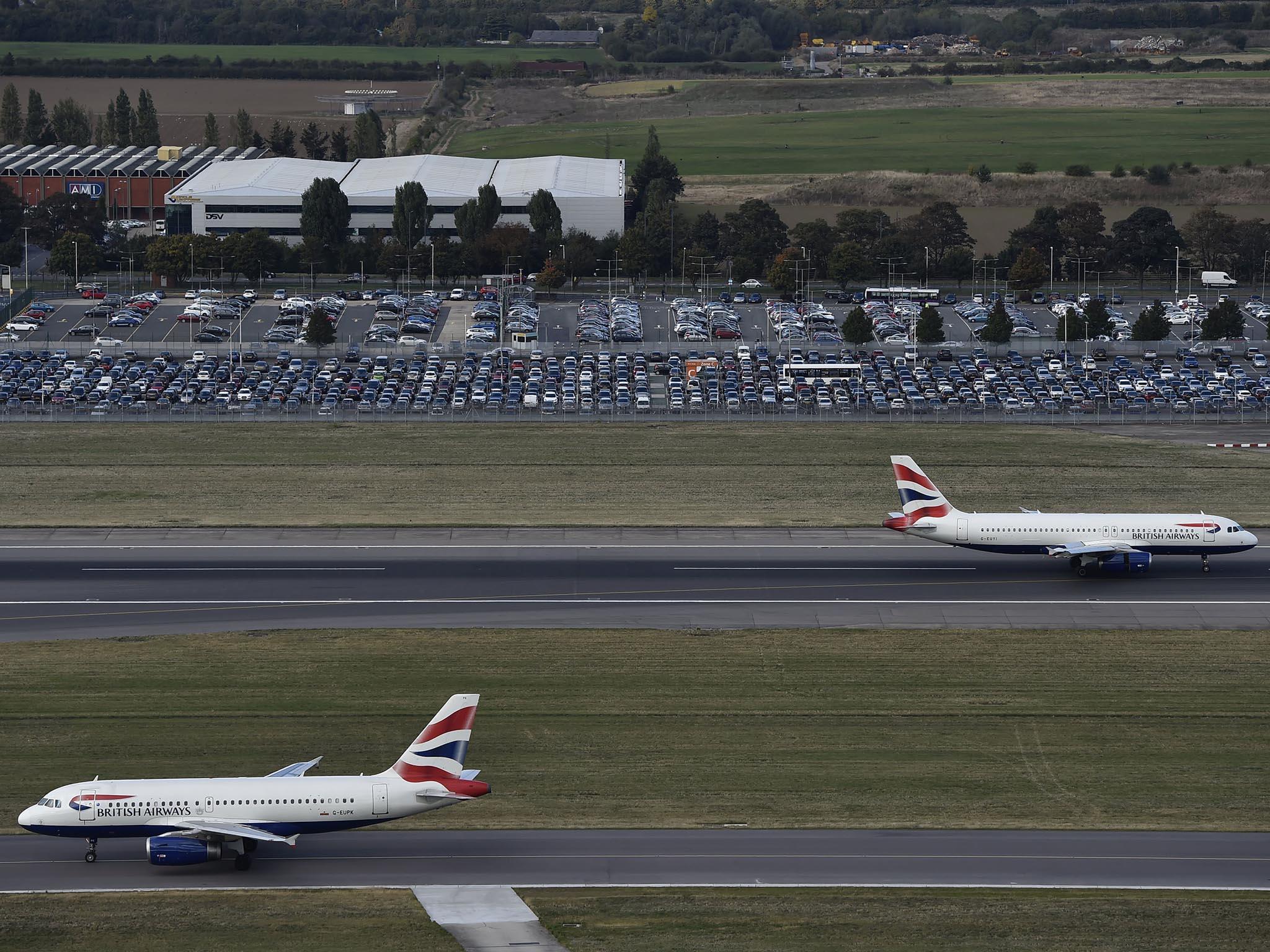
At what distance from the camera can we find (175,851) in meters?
52.2

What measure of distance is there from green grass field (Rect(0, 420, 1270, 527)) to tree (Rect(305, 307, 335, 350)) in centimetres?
2721

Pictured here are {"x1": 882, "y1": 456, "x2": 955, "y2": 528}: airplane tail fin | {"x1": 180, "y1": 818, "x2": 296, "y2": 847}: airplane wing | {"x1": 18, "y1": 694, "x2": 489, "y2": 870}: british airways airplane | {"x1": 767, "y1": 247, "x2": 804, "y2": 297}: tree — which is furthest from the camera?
{"x1": 767, "y1": 247, "x2": 804, "y2": 297}: tree

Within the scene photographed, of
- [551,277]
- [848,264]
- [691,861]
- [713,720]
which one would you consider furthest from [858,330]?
[691,861]

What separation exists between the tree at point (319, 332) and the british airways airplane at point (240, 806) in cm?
10501

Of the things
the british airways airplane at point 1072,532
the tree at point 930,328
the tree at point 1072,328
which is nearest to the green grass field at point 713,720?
the british airways airplane at point 1072,532

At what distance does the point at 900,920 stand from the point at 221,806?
22.1 metres

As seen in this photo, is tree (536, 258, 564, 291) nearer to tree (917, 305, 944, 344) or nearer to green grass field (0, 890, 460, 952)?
tree (917, 305, 944, 344)

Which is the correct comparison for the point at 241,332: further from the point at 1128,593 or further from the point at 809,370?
the point at 1128,593

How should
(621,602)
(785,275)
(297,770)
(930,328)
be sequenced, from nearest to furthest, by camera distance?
1. (297,770)
2. (621,602)
3. (930,328)
4. (785,275)

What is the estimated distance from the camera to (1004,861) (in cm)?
5441

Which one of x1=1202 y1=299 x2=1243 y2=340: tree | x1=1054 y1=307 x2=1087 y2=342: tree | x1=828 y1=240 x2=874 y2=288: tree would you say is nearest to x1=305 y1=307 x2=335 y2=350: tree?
x1=828 y1=240 x2=874 y2=288: tree

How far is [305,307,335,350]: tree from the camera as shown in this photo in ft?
511

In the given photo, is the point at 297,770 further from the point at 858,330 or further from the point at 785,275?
the point at 785,275

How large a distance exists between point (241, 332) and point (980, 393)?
2902 inches
